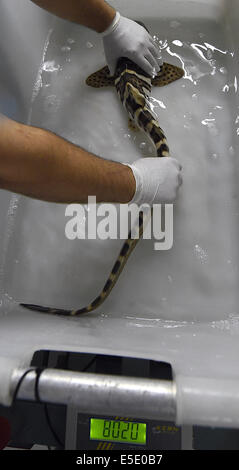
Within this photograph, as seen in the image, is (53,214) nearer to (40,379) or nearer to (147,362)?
(147,362)

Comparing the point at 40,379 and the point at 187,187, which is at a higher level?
the point at 187,187

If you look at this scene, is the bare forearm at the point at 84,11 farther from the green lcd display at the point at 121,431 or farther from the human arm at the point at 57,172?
the green lcd display at the point at 121,431

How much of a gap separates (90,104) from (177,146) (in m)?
0.45

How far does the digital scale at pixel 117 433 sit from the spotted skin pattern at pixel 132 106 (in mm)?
335

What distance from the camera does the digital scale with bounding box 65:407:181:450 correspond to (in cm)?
107

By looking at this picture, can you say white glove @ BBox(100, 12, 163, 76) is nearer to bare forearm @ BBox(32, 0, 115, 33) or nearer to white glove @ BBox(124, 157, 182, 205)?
bare forearm @ BBox(32, 0, 115, 33)

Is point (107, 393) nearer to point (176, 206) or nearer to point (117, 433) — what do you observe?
point (117, 433)

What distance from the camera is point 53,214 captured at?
1.49 metres

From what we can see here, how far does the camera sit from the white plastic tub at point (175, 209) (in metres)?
1.22

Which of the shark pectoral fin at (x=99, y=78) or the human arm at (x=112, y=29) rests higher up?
the human arm at (x=112, y=29)

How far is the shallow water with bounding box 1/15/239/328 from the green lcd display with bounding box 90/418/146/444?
1.09 ft

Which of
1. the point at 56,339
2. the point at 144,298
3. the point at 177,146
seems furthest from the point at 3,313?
the point at 177,146

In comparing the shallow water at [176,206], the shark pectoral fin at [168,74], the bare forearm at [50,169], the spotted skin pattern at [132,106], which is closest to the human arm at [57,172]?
the bare forearm at [50,169]

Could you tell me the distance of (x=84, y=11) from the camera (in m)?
1.44
